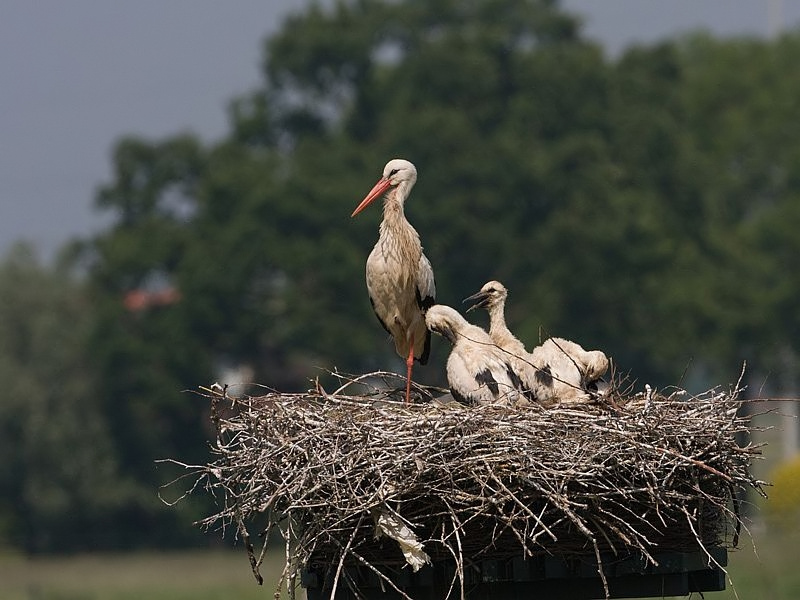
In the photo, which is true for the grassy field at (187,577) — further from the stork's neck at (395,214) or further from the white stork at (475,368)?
the white stork at (475,368)

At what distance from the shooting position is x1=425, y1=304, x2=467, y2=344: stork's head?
8.00m

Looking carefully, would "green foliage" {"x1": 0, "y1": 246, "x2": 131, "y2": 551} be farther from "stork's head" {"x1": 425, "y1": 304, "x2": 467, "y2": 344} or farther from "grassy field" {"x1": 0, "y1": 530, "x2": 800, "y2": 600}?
"stork's head" {"x1": 425, "y1": 304, "x2": 467, "y2": 344}

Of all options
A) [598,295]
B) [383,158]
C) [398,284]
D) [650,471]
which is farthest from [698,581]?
[383,158]

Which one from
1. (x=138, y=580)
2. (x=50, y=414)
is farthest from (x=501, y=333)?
(x=50, y=414)

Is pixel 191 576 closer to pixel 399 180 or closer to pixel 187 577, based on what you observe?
pixel 187 577

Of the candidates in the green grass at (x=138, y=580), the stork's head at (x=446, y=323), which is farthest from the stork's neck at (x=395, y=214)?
the green grass at (x=138, y=580)

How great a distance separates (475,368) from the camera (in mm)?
7590

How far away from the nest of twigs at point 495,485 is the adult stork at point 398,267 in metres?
2.42

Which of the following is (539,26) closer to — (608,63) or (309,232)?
(608,63)

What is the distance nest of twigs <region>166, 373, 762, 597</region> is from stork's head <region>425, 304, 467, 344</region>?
4.31 ft

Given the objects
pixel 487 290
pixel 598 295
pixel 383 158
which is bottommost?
pixel 487 290

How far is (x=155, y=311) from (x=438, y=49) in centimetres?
773

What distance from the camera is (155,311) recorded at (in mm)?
33656

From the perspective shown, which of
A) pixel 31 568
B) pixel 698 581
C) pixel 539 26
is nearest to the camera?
pixel 698 581
